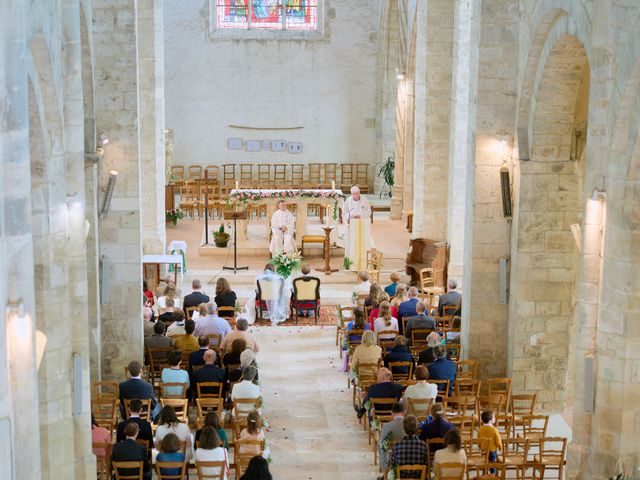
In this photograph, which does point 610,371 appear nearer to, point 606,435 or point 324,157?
point 606,435

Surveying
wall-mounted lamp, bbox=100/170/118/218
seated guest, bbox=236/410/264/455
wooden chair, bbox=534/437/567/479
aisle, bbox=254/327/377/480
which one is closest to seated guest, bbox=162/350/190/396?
aisle, bbox=254/327/377/480

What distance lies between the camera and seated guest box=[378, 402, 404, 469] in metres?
13.1

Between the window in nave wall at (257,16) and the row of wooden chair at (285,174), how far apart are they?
13.2ft

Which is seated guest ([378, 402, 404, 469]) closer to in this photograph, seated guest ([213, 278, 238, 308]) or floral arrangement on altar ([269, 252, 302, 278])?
seated guest ([213, 278, 238, 308])

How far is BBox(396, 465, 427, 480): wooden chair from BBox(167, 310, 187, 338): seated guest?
5.63m

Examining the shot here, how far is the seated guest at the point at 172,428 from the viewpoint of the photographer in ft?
41.7

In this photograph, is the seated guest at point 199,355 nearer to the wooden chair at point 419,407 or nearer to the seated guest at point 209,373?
the seated guest at point 209,373

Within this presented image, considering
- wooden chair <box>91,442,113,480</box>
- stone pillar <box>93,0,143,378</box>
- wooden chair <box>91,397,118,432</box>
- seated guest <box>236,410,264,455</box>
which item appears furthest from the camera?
stone pillar <box>93,0,143,378</box>

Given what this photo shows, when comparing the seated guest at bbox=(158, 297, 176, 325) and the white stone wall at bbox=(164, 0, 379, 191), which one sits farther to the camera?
the white stone wall at bbox=(164, 0, 379, 191)

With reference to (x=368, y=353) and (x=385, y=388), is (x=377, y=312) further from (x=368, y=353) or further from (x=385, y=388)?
(x=385, y=388)

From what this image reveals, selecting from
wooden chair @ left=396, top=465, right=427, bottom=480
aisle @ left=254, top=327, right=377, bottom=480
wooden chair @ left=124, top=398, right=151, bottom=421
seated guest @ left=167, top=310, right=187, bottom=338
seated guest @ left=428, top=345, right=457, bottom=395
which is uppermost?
seated guest @ left=167, top=310, right=187, bottom=338

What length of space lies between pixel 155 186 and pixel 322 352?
265 inches

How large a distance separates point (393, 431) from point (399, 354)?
9.84 ft

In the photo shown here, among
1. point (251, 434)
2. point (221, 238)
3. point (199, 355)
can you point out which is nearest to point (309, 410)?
point (199, 355)
